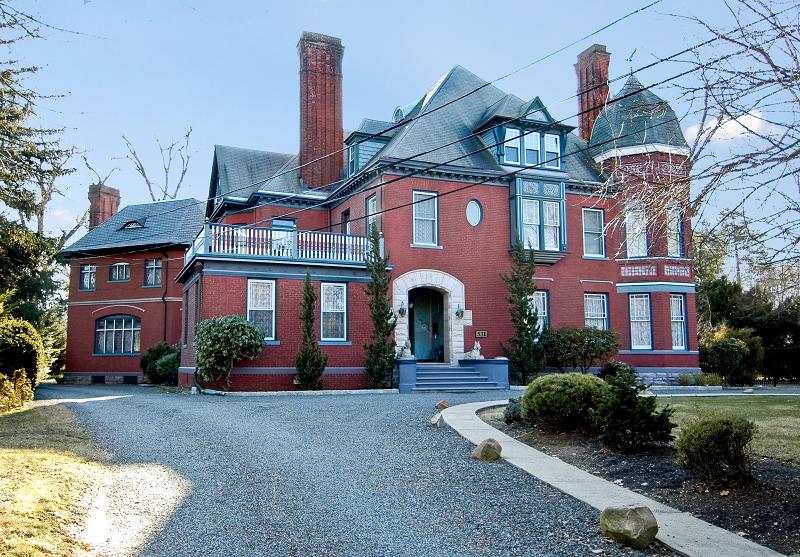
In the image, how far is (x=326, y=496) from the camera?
710 centimetres

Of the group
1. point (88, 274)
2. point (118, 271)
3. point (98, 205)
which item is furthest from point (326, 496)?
point (98, 205)

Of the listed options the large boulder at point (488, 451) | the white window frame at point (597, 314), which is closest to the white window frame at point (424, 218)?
the white window frame at point (597, 314)

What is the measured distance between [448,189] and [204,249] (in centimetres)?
830

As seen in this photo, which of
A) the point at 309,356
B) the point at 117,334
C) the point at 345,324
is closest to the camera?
the point at 309,356

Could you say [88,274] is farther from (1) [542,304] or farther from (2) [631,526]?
(2) [631,526]

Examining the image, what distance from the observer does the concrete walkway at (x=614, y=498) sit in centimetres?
524

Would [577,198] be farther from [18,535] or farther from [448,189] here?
[18,535]

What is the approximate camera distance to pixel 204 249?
64.8ft

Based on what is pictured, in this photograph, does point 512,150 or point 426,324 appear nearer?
point 426,324

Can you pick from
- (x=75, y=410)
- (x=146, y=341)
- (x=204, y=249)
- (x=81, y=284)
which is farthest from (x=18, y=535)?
(x=81, y=284)

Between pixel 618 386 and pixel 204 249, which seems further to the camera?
pixel 204 249

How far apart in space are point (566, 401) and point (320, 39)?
19643 mm

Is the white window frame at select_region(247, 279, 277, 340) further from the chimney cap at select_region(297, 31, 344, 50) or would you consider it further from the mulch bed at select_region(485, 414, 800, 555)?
the mulch bed at select_region(485, 414, 800, 555)

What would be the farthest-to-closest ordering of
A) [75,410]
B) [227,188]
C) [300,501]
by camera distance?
[227,188] → [75,410] → [300,501]
